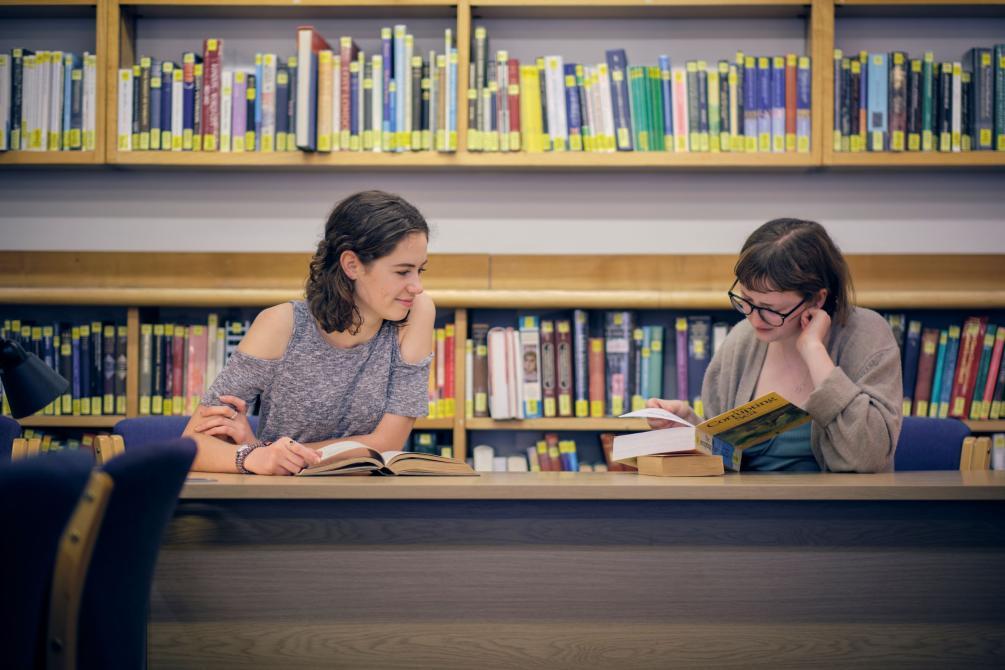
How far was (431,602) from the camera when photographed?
152cm

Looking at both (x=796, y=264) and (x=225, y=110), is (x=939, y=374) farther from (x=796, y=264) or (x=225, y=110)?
(x=225, y=110)

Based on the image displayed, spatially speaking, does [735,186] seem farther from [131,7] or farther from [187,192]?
[131,7]

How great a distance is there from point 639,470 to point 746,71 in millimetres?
1705

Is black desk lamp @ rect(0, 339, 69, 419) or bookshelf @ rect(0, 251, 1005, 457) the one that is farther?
bookshelf @ rect(0, 251, 1005, 457)

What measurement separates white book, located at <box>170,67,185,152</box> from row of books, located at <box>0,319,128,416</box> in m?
0.65

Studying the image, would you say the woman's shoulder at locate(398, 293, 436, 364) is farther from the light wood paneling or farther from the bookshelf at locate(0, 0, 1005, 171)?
the bookshelf at locate(0, 0, 1005, 171)

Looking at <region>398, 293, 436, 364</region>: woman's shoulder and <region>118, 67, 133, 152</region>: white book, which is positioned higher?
<region>118, 67, 133, 152</region>: white book

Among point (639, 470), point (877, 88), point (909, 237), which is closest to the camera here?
point (639, 470)

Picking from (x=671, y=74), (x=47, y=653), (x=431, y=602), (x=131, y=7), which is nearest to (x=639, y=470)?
(x=431, y=602)

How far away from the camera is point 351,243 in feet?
6.84

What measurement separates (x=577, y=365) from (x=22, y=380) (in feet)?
5.85

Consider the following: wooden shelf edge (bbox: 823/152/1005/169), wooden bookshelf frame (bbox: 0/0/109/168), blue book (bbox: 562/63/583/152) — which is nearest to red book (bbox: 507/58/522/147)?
blue book (bbox: 562/63/583/152)

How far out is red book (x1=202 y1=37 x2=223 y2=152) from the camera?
118 inches

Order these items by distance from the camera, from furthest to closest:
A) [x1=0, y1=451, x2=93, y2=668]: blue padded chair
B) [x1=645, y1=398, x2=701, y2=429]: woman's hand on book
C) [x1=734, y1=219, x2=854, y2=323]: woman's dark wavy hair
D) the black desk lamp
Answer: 1. [x1=645, y1=398, x2=701, y2=429]: woman's hand on book
2. [x1=734, y1=219, x2=854, y2=323]: woman's dark wavy hair
3. the black desk lamp
4. [x1=0, y1=451, x2=93, y2=668]: blue padded chair
